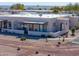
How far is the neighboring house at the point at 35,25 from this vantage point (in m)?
20.8

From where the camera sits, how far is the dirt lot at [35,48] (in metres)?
14.2

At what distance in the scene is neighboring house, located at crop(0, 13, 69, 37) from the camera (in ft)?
68.3

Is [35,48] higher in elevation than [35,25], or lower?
lower

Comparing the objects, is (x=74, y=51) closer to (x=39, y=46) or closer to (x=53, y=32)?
(x=39, y=46)

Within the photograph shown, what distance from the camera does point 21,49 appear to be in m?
15.2

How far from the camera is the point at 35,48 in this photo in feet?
51.1

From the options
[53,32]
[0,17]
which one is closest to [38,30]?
[53,32]

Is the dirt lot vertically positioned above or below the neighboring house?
below

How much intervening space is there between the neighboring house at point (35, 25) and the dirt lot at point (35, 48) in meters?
2.71

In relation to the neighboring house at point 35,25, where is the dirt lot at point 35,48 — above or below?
below

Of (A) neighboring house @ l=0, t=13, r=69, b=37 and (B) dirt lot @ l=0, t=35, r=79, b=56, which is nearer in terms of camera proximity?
(B) dirt lot @ l=0, t=35, r=79, b=56

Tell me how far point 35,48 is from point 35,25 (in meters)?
5.60

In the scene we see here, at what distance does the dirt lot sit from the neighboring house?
2.71 metres

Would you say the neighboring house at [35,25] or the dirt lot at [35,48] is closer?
the dirt lot at [35,48]
